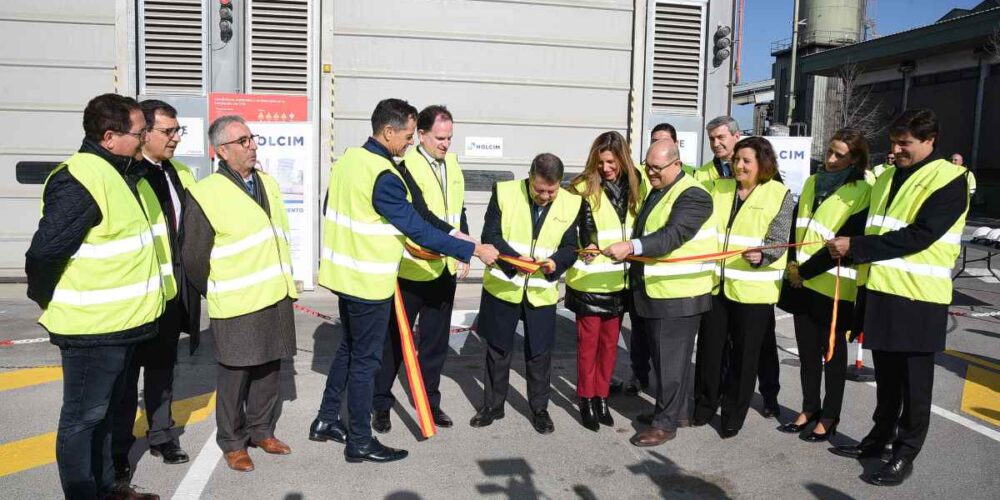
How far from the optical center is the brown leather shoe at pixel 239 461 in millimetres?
4105

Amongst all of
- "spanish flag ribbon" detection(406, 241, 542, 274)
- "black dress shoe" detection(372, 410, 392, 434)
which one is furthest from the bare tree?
"black dress shoe" detection(372, 410, 392, 434)

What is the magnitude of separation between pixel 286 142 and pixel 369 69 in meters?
1.66

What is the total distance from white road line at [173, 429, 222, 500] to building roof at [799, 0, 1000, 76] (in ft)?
103

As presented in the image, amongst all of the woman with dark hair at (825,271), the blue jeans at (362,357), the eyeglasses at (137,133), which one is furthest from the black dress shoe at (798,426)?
the eyeglasses at (137,133)

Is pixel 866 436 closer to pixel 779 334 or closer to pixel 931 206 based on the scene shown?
pixel 931 206

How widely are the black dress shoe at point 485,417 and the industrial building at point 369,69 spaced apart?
466 cm

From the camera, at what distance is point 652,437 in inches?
182

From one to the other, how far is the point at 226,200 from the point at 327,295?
5441 mm

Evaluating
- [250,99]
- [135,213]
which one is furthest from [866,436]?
[250,99]

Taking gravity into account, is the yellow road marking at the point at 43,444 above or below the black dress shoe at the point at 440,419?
below

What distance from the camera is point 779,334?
795 cm

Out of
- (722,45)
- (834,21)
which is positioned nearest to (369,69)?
(722,45)

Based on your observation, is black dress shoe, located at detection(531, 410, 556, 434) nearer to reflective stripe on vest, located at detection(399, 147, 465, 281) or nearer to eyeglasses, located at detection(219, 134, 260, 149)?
reflective stripe on vest, located at detection(399, 147, 465, 281)

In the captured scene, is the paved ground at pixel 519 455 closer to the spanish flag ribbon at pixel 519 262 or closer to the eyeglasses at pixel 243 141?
the spanish flag ribbon at pixel 519 262
